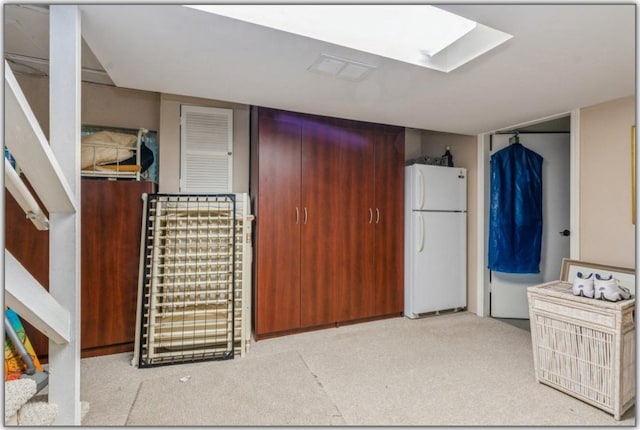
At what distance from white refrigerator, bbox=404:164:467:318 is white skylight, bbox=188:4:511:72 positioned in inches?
67.5

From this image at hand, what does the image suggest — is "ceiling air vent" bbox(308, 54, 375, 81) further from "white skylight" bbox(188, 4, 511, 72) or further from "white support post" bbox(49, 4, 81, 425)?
"white support post" bbox(49, 4, 81, 425)

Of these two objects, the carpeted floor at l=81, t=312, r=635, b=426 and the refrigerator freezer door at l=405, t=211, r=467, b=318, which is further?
the refrigerator freezer door at l=405, t=211, r=467, b=318

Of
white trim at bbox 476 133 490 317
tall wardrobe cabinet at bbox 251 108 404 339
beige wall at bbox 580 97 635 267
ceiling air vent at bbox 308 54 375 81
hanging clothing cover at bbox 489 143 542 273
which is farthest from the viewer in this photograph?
white trim at bbox 476 133 490 317

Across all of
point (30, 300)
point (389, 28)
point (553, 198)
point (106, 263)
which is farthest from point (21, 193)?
point (553, 198)

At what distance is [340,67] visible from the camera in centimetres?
201

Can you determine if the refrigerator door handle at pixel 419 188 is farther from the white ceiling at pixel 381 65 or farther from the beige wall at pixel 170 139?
the beige wall at pixel 170 139

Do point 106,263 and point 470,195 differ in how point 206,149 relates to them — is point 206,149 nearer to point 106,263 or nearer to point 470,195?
point 106,263

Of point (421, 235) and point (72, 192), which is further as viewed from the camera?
point (421, 235)

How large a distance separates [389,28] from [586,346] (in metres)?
2.35

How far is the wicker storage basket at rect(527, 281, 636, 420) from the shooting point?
188 centimetres

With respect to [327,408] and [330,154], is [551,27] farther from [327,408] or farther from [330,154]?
[327,408]

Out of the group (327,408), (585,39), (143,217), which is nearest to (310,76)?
(585,39)

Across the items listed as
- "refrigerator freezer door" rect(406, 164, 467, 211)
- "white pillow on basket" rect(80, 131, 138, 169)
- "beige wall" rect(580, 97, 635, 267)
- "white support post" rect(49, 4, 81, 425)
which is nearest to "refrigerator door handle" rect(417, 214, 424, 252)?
"refrigerator freezer door" rect(406, 164, 467, 211)

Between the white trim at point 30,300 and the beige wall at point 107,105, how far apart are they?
205 centimetres
